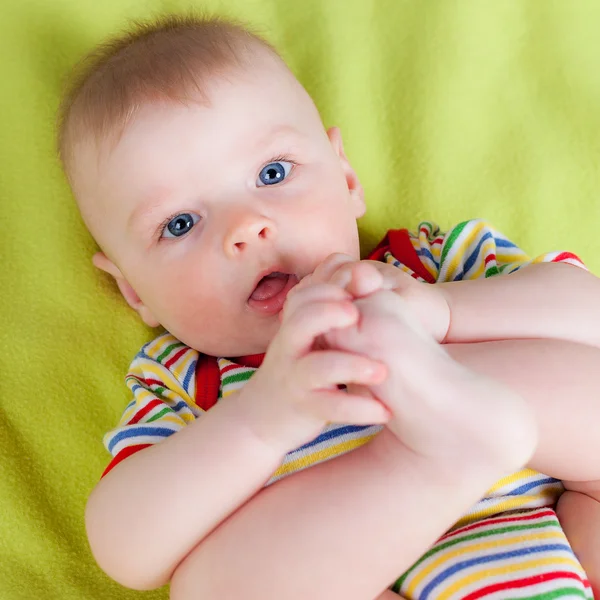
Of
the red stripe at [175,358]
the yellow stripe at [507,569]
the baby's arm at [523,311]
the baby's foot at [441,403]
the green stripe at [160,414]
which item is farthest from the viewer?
the red stripe at [175,358]

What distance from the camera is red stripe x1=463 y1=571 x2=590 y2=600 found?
0.87 meters

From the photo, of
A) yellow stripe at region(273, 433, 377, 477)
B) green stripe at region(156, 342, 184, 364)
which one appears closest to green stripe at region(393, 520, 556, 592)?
yellow stripe at region(273, 433, 377, 477)

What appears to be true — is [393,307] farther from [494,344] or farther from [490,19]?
[490,19]

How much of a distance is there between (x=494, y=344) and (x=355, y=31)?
81 cm

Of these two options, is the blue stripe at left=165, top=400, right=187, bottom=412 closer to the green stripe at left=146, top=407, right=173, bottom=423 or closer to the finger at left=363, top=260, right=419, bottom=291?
the green stripe at left=146, top=407, right=173, bottom=423

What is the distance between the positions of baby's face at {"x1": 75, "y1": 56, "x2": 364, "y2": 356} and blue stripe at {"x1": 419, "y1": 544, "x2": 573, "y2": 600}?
379 millimetres

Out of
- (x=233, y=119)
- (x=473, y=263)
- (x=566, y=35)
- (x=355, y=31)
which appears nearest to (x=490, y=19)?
(x=566, y=35)

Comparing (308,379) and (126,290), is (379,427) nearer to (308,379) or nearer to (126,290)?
(308,379)

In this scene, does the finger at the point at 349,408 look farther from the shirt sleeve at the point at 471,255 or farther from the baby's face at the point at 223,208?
the shirt sleeve at the point at 471,255

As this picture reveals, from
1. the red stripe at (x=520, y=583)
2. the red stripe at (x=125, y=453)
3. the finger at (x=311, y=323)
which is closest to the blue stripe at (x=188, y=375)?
the red stripe at (x=125, y=453)

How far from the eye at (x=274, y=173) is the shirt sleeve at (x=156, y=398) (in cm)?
28

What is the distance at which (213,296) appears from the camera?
1.09m

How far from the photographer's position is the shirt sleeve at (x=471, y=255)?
4.00 feet

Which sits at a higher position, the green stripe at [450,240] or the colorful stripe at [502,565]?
the green stripe at [450,240]
